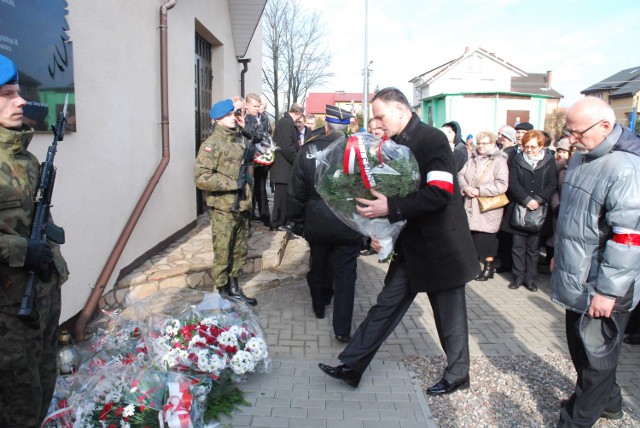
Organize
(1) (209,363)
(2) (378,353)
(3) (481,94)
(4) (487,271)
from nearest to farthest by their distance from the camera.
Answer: (1) (209,363) → (2) (378,353) → (4) (487,271) → (3) (481,94)

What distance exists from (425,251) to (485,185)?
10.7 ft

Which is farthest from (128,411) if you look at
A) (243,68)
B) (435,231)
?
(243,68)

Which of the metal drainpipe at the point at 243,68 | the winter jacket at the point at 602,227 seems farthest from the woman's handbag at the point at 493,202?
the metal drainpipe at the point at 243,68

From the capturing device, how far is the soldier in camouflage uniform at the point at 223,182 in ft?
15.9

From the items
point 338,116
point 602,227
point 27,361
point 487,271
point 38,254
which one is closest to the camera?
point 38,254

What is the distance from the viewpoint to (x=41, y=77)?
3.60 metres

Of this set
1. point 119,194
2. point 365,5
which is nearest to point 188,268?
point 119,194

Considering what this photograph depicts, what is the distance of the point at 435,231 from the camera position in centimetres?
334

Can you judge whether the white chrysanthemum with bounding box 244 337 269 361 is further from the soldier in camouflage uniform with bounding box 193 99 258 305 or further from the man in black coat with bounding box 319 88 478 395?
the soldier in camouflage uniform with bounding box 193 99 258 305

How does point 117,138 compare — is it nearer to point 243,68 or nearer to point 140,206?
point 140,206

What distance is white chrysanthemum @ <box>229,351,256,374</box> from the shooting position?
11.6 ft

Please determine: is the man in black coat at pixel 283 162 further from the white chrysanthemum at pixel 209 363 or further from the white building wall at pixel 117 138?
the white chrysanthemum at pixel 209 363

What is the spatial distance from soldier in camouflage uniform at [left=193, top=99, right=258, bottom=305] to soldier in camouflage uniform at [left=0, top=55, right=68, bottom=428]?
7.80ft

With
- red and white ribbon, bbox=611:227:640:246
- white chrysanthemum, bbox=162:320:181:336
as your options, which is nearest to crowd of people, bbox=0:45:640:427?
red and white ribbon, bbox=611:227:640:246
